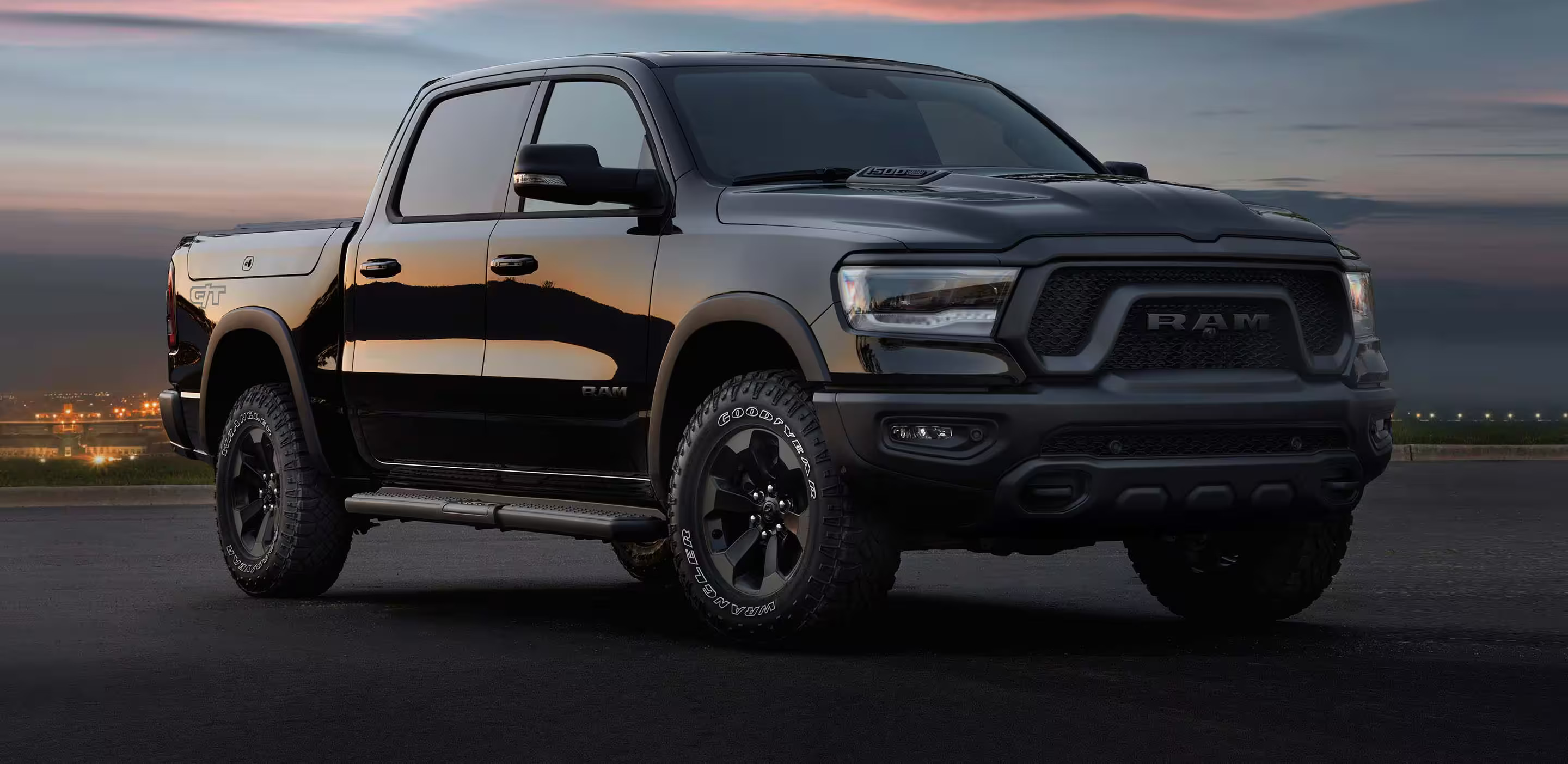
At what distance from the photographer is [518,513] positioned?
25.3ft

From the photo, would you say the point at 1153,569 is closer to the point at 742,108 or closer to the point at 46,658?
the point at 742,108

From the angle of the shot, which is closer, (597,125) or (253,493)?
(597,125)

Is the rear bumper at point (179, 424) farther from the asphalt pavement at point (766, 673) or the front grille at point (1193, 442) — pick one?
the front grille at point (1193, 442)

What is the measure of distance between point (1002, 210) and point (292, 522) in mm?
4031

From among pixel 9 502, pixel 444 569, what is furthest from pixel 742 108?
pixel 9 502

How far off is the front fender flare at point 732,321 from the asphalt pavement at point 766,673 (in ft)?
2.43

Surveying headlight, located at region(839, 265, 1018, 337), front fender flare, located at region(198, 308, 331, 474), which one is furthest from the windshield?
front fender flare, located at region(198, 308, 331, 474)

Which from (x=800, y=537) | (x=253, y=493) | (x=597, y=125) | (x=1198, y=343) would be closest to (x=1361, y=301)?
(x=1198, y=343)

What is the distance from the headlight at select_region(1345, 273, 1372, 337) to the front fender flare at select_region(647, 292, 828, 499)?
6.24 ft

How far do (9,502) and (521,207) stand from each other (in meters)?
10.8

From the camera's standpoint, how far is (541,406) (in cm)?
770

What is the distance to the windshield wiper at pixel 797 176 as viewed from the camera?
7.23 m

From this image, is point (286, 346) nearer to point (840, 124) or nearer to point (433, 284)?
point (433, 284)

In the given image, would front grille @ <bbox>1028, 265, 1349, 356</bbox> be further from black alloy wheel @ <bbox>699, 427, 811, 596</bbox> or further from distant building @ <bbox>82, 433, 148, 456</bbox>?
distant building @ <bbox>82, 433, 148, 456</bbox>
